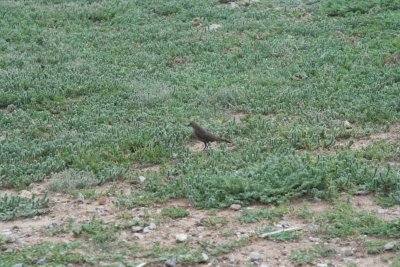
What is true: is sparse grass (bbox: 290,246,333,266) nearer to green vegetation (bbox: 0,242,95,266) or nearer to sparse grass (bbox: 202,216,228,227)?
sparse grass (bbox: 202,216,228,227)

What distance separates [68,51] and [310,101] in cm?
466

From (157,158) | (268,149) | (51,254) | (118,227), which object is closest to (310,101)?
(268,149)

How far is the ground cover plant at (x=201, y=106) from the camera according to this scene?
7484 mm

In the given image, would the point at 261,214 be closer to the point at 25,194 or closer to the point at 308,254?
the point at 308,254

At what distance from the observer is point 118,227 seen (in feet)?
22.6

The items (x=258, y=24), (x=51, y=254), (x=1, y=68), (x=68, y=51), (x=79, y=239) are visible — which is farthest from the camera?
(x=258, y=24)

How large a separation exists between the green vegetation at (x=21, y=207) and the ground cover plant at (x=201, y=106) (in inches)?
0.5

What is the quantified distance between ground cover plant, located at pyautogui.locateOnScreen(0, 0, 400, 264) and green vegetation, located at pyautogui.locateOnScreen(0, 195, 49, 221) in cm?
1

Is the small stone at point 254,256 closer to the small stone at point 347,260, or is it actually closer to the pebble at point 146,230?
the small stone at point 347,260

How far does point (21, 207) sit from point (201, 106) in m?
3.70

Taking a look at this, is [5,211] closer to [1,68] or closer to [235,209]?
[235,209]

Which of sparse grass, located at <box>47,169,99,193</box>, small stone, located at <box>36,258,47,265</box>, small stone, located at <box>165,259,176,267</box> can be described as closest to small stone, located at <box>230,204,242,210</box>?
small stone, located at <box>165,259,176,267</box>

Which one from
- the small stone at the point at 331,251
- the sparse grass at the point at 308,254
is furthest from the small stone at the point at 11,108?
the small stone at the point at 331,251

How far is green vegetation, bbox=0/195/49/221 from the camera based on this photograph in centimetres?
724
